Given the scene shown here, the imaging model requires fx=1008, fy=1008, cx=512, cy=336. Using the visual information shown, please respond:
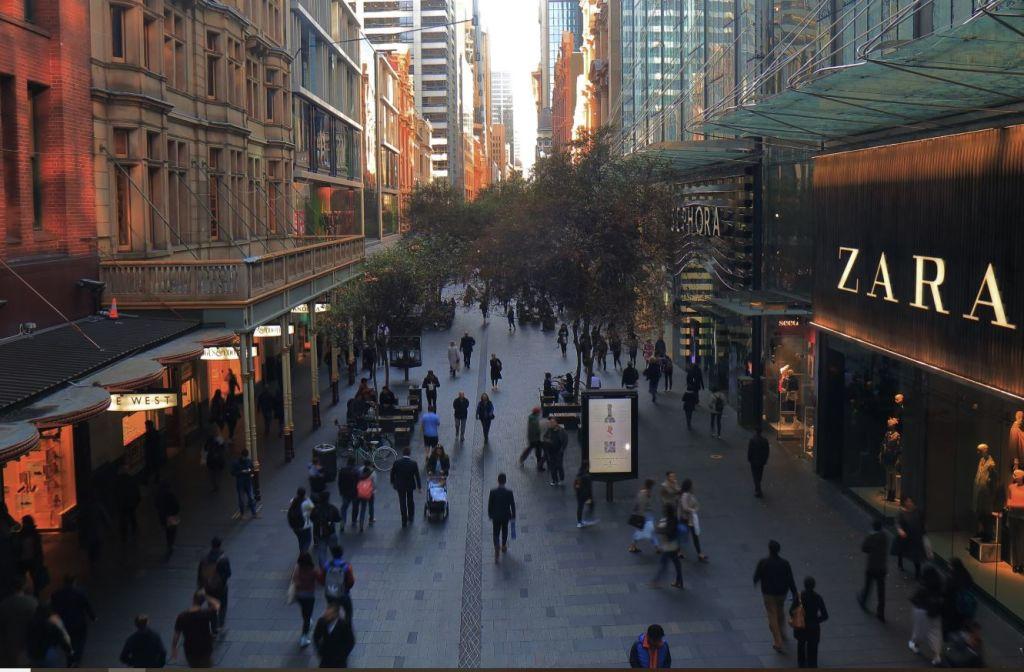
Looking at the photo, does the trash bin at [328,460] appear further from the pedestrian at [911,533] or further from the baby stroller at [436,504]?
the pedestrian at [911,533]

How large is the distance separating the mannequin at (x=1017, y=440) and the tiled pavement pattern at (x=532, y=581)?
2188 millimetres

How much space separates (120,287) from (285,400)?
558 centimetres

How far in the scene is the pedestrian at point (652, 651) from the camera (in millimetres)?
9867

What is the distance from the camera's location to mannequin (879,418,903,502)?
1795cm

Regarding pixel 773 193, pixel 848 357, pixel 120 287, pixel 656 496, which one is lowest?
pixel 656 496

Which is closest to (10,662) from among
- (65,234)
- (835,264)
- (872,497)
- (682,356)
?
(65,234)

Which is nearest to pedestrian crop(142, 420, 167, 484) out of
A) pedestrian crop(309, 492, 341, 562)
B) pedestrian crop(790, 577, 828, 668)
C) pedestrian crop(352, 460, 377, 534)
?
pedestrian crop(352, 460, 377, 534)

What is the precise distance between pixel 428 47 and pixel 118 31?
14416cm

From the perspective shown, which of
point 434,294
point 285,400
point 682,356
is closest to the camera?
point 285,400

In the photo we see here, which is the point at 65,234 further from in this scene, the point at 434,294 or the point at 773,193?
the point at 434,294

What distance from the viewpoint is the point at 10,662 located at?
34.0 ft

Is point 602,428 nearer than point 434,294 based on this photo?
Yes

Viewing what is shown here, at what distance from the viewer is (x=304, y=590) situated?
1296 centimetres

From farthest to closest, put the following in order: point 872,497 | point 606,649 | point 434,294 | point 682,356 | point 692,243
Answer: point 434,294
point 682,356
point 692,243
point 872,497
point 606,649
